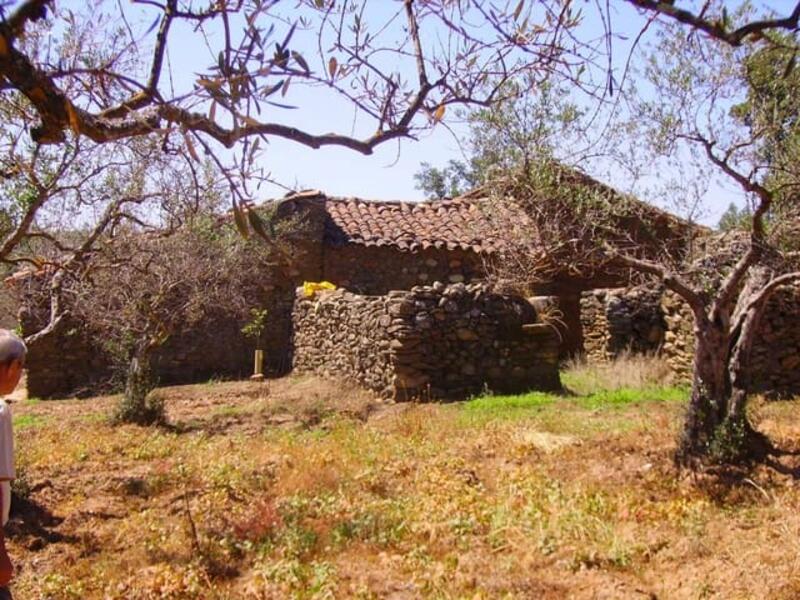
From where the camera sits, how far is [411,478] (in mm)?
7094

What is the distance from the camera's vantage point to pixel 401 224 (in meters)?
17.9

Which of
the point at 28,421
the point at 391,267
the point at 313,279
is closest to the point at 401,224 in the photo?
the point at 391,267

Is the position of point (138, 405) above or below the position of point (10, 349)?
below

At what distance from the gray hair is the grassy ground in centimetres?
222

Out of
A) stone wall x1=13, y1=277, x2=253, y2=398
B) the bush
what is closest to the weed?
the bush

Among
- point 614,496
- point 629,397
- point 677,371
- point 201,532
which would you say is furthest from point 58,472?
point 677,371

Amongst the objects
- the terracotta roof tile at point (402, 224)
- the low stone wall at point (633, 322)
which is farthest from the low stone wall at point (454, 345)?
the terracotta roof tile at point (402, 224)

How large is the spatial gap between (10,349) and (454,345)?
8699 millimetres

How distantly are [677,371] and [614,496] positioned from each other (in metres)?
6.22

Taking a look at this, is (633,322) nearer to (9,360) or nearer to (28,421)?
(28,421)

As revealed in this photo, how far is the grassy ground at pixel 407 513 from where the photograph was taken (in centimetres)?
497

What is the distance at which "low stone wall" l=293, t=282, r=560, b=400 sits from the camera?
11.3 metres

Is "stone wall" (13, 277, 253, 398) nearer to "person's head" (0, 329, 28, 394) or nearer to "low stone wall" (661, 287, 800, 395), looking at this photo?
"low stone wall" (661, 287, 800, 395)

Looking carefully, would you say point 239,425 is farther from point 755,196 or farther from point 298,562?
point 755,196
